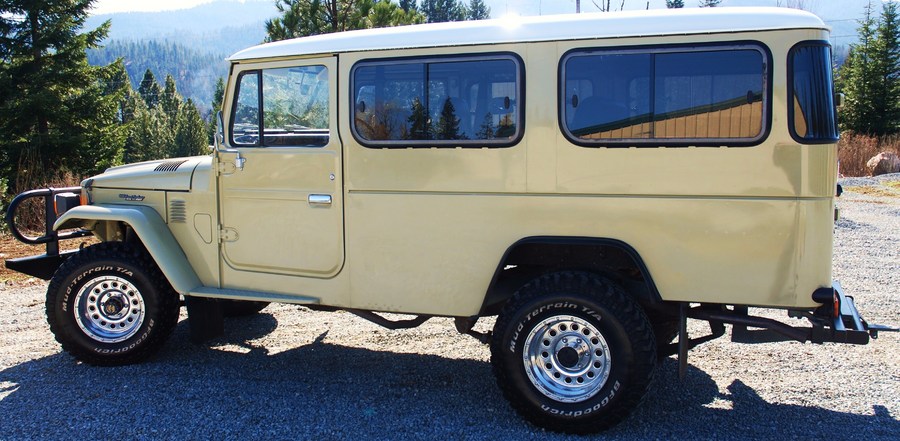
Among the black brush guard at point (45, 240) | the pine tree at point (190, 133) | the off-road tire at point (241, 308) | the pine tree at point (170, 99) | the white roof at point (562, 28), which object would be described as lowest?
the off-road tire at point (241, 308)

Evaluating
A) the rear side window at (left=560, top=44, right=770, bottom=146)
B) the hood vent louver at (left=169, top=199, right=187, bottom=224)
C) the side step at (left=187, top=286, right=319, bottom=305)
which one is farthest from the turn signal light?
the rear side window at (left=560, top=44, right=770, bottom=146)

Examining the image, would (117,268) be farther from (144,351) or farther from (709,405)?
(709,405)

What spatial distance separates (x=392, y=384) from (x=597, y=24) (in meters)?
2.89

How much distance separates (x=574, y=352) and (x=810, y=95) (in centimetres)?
202

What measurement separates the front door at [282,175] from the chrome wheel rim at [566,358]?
150 centimetres

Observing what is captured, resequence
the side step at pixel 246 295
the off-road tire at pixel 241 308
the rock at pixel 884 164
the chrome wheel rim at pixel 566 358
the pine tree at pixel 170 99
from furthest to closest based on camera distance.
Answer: the pine tree at pixel 170 99
the rock at pixel 884 164
the off-road tire at pixel 241 308
the side step at pixel 246 295
the chrome wheel rim at pixel 566 358

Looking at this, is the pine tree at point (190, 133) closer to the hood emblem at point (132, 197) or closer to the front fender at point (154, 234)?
the hood emblem at point (132, 197)

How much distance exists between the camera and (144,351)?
5477 mm

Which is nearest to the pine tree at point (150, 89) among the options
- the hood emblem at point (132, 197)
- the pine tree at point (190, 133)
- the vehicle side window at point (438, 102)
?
the pine tree at point (190, 133)

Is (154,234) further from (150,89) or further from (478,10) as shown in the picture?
(150,89)

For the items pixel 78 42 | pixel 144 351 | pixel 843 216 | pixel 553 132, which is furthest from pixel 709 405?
pixel 78 42

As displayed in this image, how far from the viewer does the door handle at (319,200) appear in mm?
4863

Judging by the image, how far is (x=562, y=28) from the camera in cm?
430

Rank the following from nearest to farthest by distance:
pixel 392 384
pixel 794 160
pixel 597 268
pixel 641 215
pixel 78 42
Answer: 1. pixel 794 160
2. pixel 641 215
3. pixel 597 268
4. pixel 392 384
5. pixel 78 42
